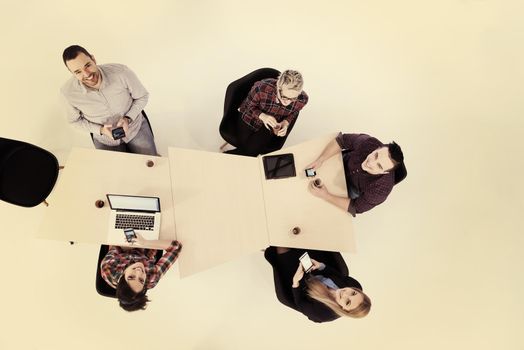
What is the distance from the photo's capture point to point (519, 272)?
3.53 metres

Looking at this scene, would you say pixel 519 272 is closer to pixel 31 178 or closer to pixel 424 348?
pixel 424 348

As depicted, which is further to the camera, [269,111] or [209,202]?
[269,111]

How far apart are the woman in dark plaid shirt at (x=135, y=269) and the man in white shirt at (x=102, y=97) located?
842mm

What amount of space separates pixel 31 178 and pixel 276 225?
185cm

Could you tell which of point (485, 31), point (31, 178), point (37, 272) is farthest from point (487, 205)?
point (37, 272)

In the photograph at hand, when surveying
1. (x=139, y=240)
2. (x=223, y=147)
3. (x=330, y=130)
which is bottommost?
(x=139, y=240)

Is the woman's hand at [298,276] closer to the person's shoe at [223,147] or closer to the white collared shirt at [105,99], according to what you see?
the person's shoe at [223,147]

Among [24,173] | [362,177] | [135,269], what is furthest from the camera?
[362,177]

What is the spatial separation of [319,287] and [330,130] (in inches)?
70.7

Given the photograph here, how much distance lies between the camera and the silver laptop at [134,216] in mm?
2316

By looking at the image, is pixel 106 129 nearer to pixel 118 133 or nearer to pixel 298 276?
pixel 118 133

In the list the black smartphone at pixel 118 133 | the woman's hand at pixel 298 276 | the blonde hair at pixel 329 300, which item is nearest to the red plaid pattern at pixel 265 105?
the black smartphone at pixel 118 133

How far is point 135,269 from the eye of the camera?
2.18 metres

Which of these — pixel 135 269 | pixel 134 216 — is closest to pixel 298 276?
pixel 135 269
